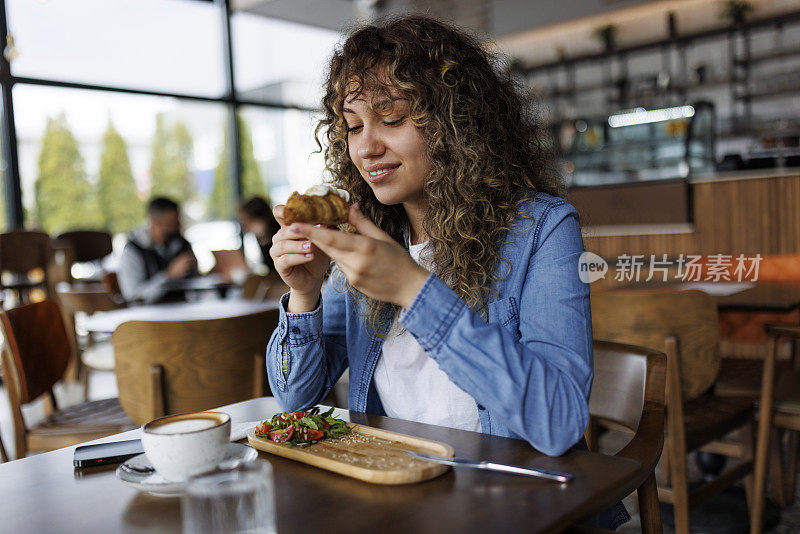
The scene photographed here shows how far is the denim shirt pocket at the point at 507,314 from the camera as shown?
1.20 m

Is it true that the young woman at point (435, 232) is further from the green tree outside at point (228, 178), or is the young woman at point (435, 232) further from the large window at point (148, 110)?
the green tree outside at point (228, 178)

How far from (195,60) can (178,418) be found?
284 inches

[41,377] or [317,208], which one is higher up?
[317,208]

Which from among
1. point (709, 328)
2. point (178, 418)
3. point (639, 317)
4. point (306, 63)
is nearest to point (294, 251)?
point (178, 418)

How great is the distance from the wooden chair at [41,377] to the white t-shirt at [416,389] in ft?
4.11

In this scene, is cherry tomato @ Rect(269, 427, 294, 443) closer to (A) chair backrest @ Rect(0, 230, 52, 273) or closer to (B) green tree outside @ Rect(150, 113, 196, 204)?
(A) chair backrest @ Rect(0, 230, 52, 273)

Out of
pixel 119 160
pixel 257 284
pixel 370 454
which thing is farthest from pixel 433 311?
pixel 119 160

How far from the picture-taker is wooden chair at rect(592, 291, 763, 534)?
201cm

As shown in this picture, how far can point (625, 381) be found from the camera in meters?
1.37

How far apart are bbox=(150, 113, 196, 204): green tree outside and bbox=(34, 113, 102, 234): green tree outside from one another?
0.71 meters

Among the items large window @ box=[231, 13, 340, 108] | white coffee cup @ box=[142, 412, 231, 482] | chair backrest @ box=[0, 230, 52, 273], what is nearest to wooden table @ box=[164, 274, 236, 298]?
chair backrest @ box=[0, 230, 52, 273]

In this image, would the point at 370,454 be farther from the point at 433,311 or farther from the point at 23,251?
the point at 23,251

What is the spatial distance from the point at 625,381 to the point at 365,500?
0.78m

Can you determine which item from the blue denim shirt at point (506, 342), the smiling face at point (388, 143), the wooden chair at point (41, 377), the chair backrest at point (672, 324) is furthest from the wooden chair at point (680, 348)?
the wooden chair at point (41, 377)
